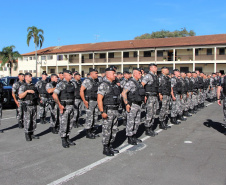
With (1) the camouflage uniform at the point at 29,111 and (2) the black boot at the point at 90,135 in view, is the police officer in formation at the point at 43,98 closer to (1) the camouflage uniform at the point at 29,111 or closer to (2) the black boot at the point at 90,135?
(1) the camouflage uniform at the point at 29,111

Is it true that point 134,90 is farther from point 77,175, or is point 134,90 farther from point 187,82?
point 187,82

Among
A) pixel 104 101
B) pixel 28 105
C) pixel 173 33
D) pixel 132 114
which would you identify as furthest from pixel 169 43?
pixel 104 101

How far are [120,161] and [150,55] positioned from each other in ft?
107

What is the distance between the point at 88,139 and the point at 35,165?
2093 millimetres

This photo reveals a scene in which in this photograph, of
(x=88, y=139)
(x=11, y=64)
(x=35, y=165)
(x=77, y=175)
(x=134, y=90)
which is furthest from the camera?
(x=11, y=64)

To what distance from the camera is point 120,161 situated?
4621mm

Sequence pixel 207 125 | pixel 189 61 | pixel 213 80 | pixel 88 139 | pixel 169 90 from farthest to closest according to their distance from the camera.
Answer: pixel 189 61
pixel 213 80
pixel 207 125
pixel 169 90
pixel 88 139

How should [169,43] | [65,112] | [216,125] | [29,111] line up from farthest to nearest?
[169,43]
[216,125]
[29,111]
[65,112]

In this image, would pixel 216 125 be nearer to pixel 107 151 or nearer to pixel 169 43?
pixel 107 151

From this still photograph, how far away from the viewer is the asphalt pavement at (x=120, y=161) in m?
3.82

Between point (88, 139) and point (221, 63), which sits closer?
point (88, 139)

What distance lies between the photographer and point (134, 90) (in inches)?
217

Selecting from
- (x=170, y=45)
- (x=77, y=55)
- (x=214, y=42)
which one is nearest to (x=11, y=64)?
(x=77, y=55)

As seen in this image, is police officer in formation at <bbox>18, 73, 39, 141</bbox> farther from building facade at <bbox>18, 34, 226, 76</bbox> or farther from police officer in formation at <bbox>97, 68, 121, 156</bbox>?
building facade at <bbox>18, 34, 226, 76</bbox>
